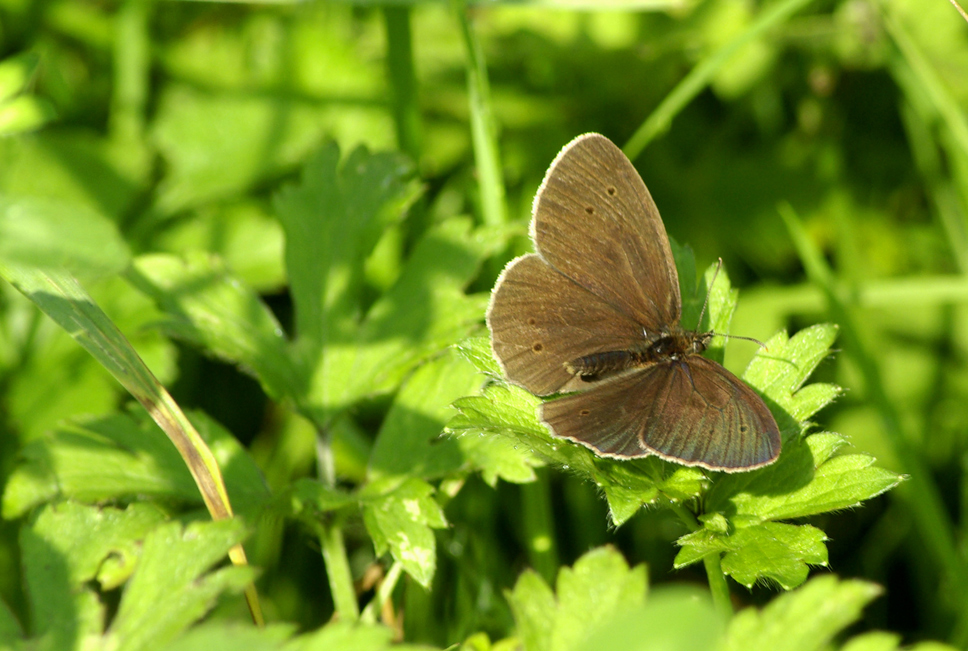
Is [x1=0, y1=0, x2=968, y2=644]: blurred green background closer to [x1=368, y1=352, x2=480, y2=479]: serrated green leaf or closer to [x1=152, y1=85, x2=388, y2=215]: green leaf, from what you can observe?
[x1=152, y1=85, x2=388, y2=215]: green leaf

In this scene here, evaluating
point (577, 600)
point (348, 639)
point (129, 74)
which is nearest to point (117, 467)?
point (348, 639)

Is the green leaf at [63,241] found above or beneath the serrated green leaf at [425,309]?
above

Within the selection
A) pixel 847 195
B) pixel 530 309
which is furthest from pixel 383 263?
pixel 847 195

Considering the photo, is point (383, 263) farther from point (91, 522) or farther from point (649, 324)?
point (91, 522)

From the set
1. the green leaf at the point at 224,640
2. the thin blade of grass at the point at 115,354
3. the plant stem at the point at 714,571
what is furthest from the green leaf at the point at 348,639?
the plant stem at the point at 714,571

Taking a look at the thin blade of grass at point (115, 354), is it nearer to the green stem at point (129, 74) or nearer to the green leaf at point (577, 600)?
the green leaf at point (577, 600)

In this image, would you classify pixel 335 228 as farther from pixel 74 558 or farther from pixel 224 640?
pixel 224 640

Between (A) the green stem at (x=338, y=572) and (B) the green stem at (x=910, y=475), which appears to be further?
(B) the green stem at (x=910, y=475)
